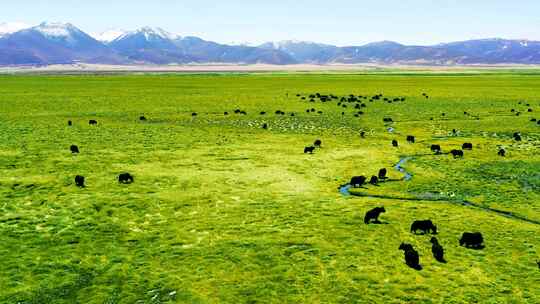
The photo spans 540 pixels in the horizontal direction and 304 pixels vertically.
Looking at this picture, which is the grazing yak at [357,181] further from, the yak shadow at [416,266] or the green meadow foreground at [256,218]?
the yak shadow at [416,266]

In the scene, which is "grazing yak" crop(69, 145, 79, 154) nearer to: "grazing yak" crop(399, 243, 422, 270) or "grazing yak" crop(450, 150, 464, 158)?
"grazing yak" crop(399, 243, 422, 270)

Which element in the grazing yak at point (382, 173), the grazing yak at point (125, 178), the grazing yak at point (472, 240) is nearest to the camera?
the grazing yak at point (472, 240)

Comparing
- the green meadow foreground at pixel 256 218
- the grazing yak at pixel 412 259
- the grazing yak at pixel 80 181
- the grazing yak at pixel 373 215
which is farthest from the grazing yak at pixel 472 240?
the grazing yak at pixel 80 181

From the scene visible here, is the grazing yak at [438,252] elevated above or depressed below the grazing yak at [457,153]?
below

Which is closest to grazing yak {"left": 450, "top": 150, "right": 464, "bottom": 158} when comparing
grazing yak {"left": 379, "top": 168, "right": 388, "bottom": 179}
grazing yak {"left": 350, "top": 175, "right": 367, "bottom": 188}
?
grazing yak {"left": 379, "top": 168, "right": 388, "bottom": 179}

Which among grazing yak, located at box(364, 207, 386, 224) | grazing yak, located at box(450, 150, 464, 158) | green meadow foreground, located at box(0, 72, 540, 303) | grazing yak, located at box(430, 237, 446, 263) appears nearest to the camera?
green meadow foreground, located at box(0, 72, 540, 303)

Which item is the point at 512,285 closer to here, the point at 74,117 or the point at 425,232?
the point at 425,232
